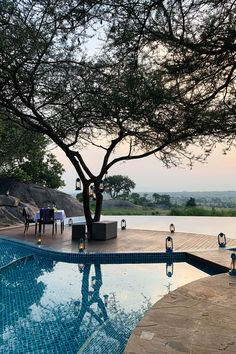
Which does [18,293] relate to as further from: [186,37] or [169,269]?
[186,37]

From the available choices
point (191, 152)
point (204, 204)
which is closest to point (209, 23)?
point (191, 152)

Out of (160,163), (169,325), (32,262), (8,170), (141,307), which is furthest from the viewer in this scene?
(8,170)

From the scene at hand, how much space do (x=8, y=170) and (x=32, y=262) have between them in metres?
12.3

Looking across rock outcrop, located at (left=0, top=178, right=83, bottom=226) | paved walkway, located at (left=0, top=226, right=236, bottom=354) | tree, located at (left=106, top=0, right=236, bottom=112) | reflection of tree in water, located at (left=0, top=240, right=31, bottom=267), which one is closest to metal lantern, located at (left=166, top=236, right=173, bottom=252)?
paved walkway, located at (left=0, top=226, right=236, bottom=354)

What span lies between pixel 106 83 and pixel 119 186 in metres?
26.4

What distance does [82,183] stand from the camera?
1138 cm

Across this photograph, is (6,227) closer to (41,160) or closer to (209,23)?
(41,160)

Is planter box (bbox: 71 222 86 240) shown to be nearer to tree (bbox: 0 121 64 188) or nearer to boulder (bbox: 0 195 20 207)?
tree (bbox: 0 121 64 188)

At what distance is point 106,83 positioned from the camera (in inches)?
336

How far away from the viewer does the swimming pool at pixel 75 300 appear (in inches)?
171

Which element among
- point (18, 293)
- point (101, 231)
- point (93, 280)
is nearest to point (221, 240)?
point (101, 231)

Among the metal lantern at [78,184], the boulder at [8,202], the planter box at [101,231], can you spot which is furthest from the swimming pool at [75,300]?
the boulder at [8,202]

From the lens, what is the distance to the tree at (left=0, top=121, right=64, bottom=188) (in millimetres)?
15602

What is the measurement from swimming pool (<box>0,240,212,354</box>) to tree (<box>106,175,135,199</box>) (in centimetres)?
2463
